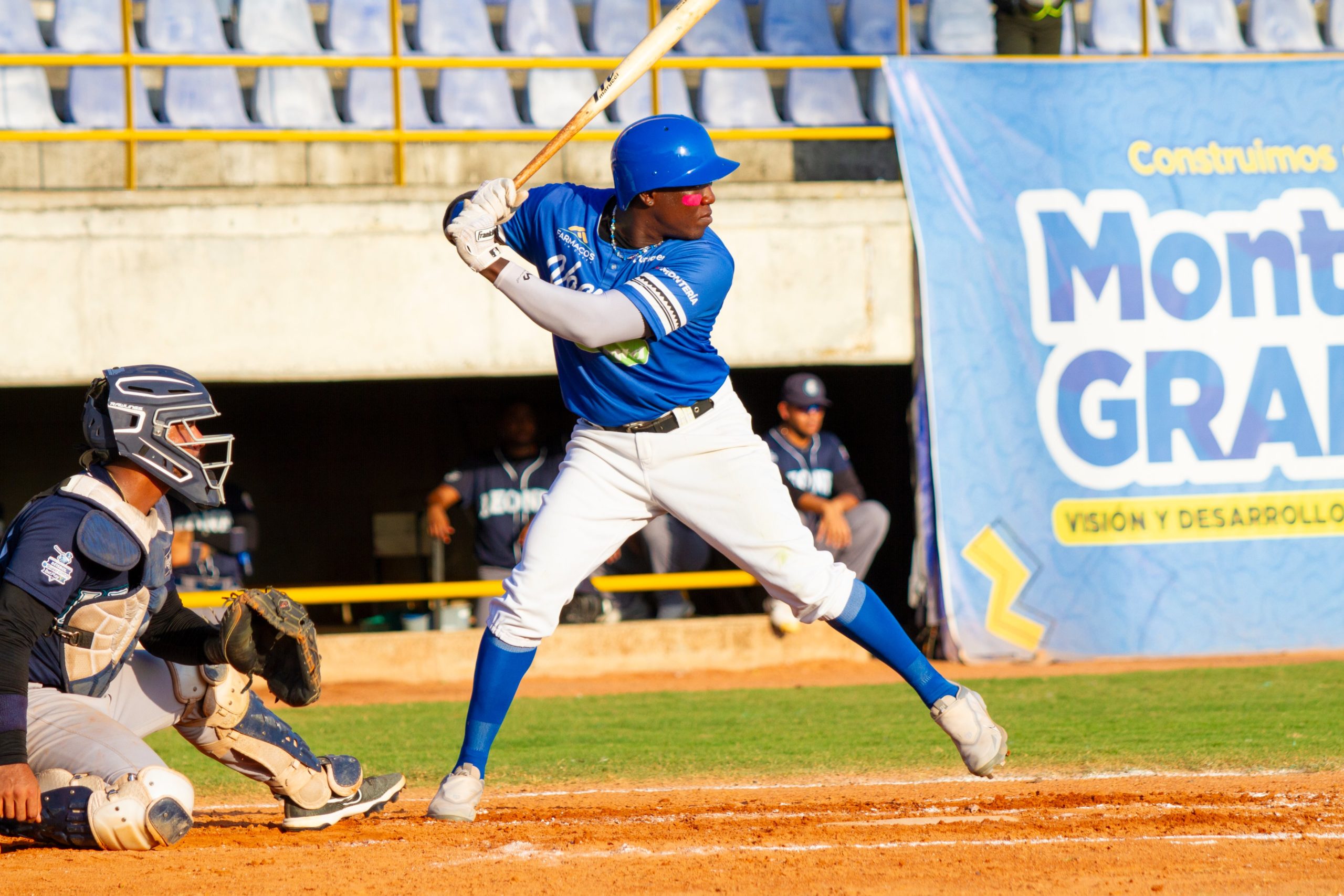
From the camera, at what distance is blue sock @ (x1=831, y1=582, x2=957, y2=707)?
4.06m

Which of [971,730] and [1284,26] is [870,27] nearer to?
[1284,26]

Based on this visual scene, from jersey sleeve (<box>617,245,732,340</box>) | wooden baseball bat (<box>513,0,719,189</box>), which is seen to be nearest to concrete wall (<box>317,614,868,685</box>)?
wooden baseball bat (<box>513,0,719,189</box>)

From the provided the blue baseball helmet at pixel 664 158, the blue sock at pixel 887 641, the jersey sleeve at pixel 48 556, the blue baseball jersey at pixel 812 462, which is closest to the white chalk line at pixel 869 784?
the blue sock at pixel 887 641

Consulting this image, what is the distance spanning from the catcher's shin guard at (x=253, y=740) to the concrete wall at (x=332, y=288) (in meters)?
4.55

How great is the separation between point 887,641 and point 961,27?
24.8 feet

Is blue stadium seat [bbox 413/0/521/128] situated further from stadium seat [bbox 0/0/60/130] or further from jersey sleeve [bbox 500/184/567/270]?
jersey sleeve [bbox 500/184/567/270]

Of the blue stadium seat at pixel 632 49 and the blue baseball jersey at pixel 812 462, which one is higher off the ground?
the blue stadium seat at pixel 632 49

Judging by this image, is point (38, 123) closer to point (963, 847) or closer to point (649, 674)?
point (649, 674)

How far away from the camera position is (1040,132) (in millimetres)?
8398

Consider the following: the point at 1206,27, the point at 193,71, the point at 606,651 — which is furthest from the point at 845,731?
the point at 1206,27

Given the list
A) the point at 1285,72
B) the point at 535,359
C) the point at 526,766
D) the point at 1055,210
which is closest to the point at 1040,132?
the point at 1055,210

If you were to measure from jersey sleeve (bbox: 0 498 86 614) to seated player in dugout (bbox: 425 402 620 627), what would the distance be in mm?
5321

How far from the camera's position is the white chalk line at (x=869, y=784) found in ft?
15.1

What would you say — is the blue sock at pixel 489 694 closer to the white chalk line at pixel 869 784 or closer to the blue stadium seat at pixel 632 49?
the white chalk line at pixel 869 784
